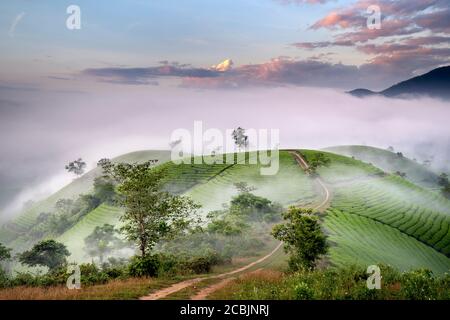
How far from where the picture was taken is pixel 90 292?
19438 millimetres

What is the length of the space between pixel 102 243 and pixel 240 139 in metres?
98.2

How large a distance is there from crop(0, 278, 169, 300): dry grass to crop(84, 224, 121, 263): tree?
44.9 m

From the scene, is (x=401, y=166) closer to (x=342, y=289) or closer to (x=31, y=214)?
(x=31, y=214)

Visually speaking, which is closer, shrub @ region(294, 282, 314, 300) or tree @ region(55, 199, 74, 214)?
shrub @ region(294, 282, 314, 300)

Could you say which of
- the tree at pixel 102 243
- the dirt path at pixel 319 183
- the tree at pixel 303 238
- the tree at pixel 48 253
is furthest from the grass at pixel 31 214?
the tree at pixel 303 238

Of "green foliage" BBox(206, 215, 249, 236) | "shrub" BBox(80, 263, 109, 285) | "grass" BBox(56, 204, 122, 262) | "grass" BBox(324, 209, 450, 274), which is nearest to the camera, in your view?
"shrub" BBox(80, 263, 109, 285)

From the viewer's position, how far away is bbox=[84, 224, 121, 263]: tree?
6619 cm

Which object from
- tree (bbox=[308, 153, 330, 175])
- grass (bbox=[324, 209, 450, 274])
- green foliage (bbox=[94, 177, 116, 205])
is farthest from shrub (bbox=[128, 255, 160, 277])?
green foliage (bbox=[94, 177, 116, 205])

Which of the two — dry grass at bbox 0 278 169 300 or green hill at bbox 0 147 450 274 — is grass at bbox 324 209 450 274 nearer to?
green hill at bbox 0 147 450 274

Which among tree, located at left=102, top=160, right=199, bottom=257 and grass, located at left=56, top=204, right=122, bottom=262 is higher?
tree, located at left=102, top=160, right=199, bottom=257

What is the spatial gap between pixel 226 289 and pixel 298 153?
108 meters
